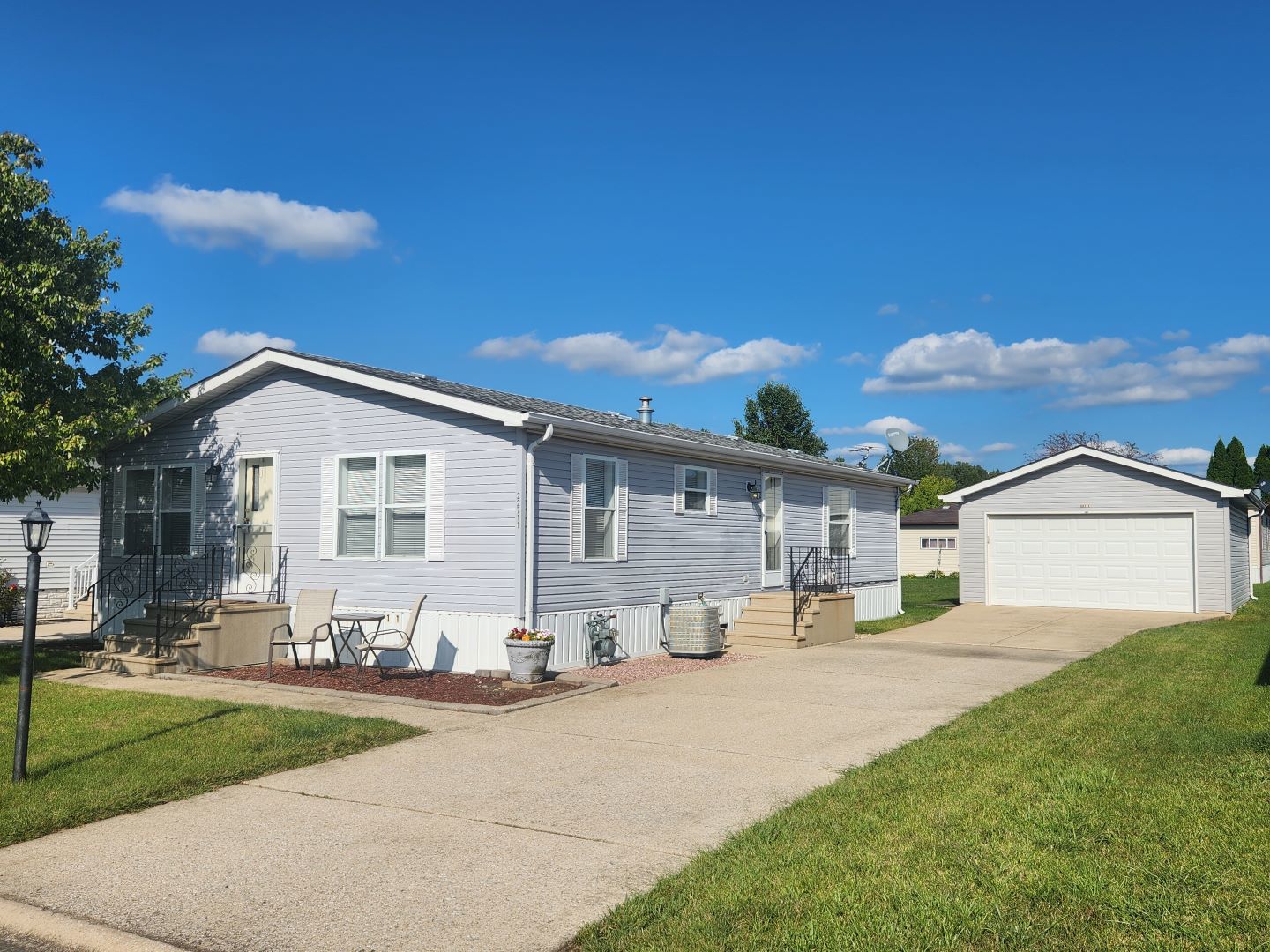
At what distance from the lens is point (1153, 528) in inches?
836

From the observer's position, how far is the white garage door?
21031mm

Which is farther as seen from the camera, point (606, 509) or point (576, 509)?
point (606, 509)

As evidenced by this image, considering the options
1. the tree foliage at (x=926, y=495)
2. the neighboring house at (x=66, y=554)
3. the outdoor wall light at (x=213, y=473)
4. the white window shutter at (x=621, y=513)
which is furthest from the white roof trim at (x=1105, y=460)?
the tree foliage at (x=926, y=495)

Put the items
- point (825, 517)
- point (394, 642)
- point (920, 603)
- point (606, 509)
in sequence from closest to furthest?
1. point (394, 642)
2. point (606, 509)
3. point (825, 517)
4. point (920, 603)

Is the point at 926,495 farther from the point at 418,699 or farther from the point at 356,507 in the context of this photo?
the point at 418,699

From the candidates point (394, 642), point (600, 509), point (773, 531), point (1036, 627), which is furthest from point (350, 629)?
point (1036, 627)

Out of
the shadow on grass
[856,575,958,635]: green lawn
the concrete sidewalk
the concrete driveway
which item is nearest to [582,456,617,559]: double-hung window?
the concrete sidewalk

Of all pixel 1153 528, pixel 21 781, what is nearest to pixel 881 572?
pixel 1153 528

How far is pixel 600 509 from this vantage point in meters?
13.4

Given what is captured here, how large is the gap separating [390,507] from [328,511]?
1.02 metres

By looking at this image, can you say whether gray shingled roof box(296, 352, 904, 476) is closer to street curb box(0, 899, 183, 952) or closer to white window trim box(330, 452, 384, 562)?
white window trim box(330, 452, 384, 562)

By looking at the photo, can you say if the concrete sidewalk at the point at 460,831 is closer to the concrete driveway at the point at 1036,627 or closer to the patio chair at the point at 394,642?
the patio chair at the point at 394,642

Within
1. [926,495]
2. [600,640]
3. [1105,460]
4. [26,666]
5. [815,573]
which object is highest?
[926,495]

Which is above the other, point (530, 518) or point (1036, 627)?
point (530, 518)
